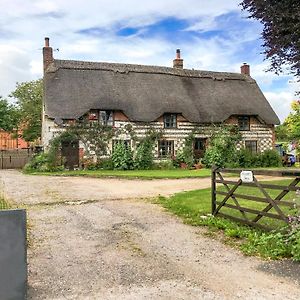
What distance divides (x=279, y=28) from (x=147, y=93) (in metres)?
21.4

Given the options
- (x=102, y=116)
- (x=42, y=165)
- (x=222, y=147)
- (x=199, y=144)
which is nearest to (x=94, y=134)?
(x=102, y=116)

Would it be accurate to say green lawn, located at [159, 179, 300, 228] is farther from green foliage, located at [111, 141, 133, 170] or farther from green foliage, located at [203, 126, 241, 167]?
green foliage, located at [203, 126, 241, 167]

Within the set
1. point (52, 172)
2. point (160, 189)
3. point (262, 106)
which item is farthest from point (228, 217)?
point (262, 106)

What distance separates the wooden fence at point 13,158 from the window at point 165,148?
1265 centimetres

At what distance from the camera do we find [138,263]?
657cm

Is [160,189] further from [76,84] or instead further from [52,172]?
[76,84]

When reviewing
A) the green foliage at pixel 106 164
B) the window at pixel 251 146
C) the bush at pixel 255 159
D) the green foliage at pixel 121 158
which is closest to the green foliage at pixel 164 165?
the green foliage at pixel 121 158

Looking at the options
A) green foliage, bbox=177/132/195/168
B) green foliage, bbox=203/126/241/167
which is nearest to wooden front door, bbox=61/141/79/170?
green foliage, bbox=177/132/195/168

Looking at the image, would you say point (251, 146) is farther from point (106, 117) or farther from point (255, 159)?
point (106, 117)

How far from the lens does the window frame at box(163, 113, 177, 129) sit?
33.9m

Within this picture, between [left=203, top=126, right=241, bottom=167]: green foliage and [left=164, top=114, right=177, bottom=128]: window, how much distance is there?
3584mm

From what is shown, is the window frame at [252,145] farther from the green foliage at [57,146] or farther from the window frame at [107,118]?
the green foliage at [57,146]

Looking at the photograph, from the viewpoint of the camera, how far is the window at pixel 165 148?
33.5m

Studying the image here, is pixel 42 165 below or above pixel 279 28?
below
